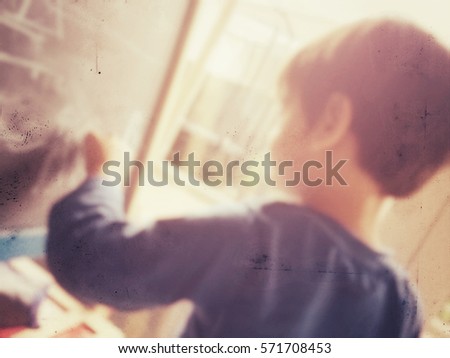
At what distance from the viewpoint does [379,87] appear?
1.33m

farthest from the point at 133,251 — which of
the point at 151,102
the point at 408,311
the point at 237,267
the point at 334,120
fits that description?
the point at 408,311

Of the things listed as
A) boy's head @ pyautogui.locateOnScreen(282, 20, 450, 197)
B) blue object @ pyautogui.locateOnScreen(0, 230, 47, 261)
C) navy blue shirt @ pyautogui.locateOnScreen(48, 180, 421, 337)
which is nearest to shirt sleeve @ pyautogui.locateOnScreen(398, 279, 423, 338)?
navy blue shirt @ pyautogui.locateOnScreen(48, 180, 421, 337)

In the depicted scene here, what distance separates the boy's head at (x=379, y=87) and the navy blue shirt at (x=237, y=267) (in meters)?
0.27

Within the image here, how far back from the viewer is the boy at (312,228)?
4.36ft

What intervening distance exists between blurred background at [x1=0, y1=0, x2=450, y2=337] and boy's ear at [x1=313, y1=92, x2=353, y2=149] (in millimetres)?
150

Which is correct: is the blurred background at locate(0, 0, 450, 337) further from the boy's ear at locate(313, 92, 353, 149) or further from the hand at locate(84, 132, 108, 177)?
the boy's ear at locate(313, 92, 353, 149)

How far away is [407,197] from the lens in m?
1.36

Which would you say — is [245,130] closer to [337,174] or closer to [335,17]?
[337,174]

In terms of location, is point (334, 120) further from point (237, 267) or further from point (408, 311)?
point (408, 311)

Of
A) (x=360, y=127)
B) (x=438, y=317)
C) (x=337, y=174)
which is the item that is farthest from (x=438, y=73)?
(x=438, y=317)

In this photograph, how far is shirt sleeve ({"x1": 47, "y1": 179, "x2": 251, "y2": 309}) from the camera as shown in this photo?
4.44 feet

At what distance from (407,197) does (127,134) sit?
896 mm

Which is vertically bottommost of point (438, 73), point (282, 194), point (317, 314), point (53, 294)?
point (53, 294)

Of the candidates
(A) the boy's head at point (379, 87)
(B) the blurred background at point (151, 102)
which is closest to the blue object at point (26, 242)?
(B) the blurred background at point (151, 102)
